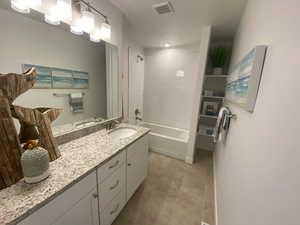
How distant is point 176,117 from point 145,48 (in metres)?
1.89

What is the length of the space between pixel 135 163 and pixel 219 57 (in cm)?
243

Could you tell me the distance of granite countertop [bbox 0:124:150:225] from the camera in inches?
24.1

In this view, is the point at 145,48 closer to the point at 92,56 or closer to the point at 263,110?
the point at 92,56

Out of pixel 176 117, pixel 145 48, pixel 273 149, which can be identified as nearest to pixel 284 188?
pixel 273 149

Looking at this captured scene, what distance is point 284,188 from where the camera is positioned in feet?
1.35

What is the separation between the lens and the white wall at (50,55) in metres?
0.90

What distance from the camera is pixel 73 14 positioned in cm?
122

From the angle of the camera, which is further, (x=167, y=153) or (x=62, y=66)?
(x=167, y=153)

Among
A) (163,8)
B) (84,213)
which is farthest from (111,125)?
(163,8)

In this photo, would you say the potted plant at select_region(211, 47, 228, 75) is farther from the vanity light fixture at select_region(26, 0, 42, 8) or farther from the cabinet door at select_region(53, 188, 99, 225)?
the cabinet door at select_region(53, 188, 99, 225)

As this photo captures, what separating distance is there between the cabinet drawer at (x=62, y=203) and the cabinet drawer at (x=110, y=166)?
0.22 ft

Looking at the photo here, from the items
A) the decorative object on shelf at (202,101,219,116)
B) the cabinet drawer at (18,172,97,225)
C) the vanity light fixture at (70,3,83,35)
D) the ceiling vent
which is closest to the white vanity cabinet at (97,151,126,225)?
the cabinet drawer at (18,172,97,225)

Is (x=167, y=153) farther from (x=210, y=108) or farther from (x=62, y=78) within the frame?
(x=62, y=78)

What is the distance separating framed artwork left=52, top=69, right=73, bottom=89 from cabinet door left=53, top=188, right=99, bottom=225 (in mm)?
983
